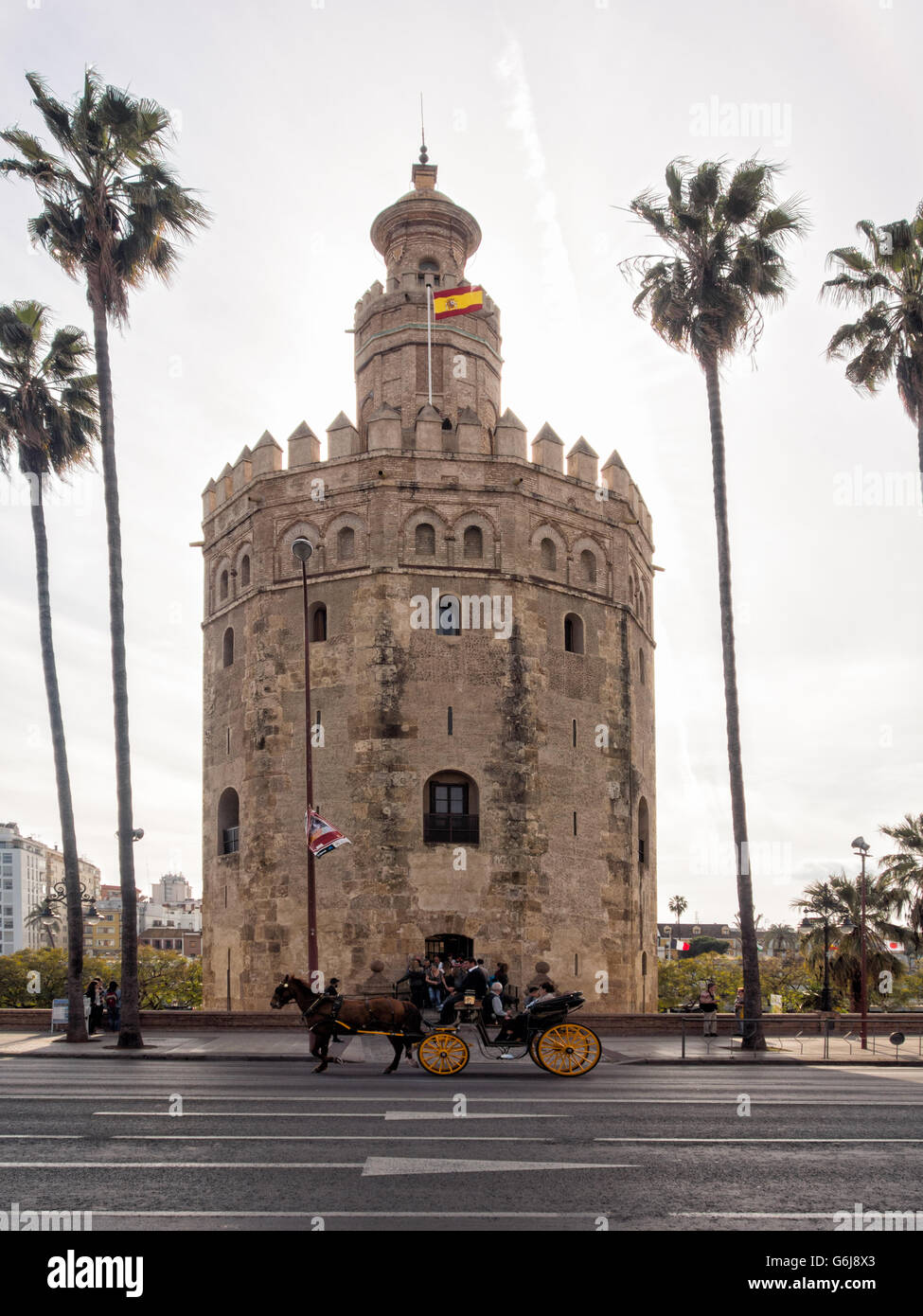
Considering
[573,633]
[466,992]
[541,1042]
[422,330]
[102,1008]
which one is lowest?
[102,1008]

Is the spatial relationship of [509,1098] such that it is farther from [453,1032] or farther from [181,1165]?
[181,1165]

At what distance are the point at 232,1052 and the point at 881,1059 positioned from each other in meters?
12.1

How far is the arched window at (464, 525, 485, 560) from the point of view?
31.8 meters

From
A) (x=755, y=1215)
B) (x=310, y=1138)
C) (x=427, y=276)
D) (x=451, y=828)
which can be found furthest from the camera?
(x=427, y=276)

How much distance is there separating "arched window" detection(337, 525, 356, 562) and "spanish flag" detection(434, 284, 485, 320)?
7.35 m

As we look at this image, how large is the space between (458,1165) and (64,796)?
19.1 metres

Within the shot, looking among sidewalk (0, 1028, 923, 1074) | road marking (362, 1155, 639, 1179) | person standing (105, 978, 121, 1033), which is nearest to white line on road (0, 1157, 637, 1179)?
road marking (362, 1155, 639, 1179)

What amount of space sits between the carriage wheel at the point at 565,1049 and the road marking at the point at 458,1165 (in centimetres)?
673

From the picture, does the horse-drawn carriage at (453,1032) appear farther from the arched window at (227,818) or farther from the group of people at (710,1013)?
the arched window at (227,818)

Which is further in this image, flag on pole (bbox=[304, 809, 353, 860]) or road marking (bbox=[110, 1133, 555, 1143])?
flag on pole (bbox=[304, 809, 353, 860])

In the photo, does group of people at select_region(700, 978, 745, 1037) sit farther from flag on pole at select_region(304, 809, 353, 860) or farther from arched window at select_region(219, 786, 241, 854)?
arched window at select_region(219, 786, 241, 854)

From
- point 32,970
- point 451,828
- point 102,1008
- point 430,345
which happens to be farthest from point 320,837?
point 32,970

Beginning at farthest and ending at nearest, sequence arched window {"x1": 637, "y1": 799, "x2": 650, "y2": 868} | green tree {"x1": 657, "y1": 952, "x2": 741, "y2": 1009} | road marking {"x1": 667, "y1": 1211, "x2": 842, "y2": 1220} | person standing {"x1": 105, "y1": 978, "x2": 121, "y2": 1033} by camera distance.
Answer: green tree {"x1": 657, "y1": 952, "x2": 741, "y2": 1009} → arched window {"x1": 637, "y1": 799, "x2": 650, "y2": 868} → person standing {"x1": 105, "y1": 978, "x2": 121, "y2": 1033} → road marking {"x1": 667, "y1": 1211, "x2": 842, "y2": 1220}

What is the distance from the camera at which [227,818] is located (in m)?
33.3
